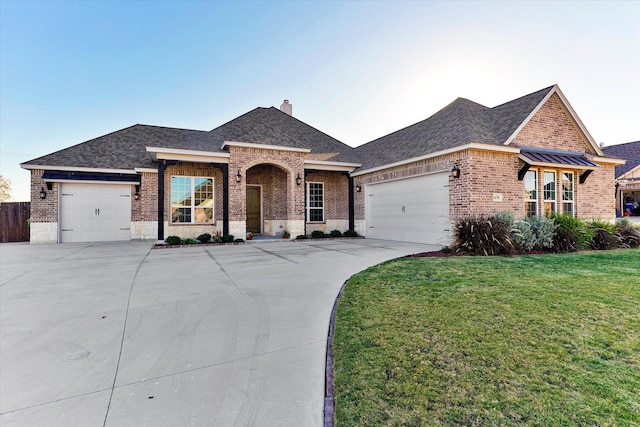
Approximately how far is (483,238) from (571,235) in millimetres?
2971

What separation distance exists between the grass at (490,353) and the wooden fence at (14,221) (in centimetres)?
1712

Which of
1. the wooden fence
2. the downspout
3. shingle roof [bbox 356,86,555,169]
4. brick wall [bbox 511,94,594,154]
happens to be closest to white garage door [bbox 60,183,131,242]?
the downspout

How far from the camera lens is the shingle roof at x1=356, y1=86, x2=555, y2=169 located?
10438 mm

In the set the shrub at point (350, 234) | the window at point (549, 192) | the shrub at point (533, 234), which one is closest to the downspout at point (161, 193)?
the shrub at point (350, 234)

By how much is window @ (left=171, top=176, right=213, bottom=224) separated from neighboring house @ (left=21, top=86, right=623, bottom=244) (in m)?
0.04

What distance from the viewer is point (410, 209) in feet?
40.0

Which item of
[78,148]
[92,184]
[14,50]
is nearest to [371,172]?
[92,184]

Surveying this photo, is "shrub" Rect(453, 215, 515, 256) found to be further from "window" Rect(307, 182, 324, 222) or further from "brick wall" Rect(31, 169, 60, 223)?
"brick wall" Rect(31, 169, 60, 223)

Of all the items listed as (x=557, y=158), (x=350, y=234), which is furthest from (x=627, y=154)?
(x=350, y=234)

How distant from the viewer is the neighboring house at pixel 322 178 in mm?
10352

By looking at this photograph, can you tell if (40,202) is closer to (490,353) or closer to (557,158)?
(490,353)

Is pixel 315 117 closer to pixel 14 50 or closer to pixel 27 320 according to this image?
pixel 14 50

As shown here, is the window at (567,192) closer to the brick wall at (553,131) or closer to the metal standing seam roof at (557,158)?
the metal standing seam roof at (557,158)

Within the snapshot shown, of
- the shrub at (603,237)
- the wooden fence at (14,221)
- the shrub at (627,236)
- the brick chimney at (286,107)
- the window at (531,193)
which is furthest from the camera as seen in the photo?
the brick chimney at (286,107)
